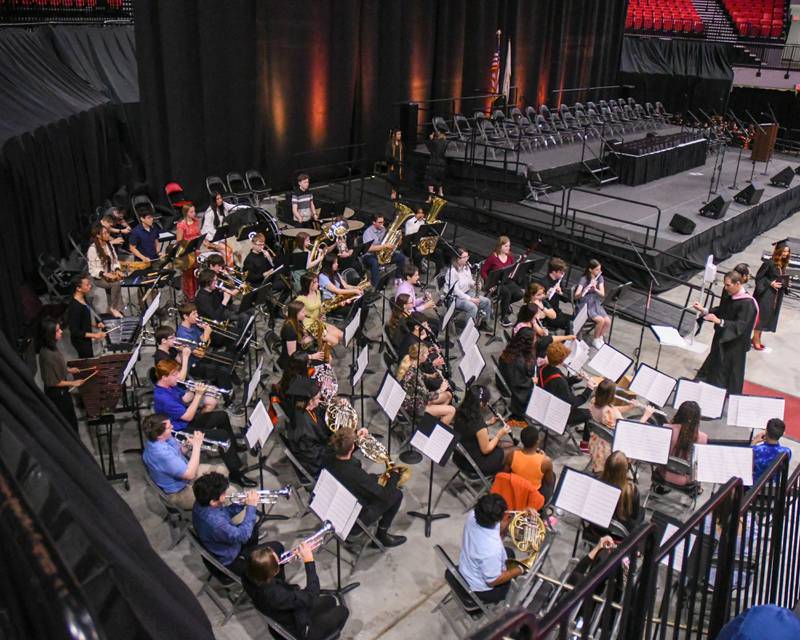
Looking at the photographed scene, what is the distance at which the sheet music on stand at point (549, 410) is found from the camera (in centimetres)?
594

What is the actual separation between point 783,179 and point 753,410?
14.1 metres

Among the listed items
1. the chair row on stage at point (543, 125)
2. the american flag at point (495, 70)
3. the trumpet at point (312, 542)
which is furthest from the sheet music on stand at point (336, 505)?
the american flag at point (495, 70)

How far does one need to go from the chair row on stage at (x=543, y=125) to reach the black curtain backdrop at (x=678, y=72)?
4366 millimetres

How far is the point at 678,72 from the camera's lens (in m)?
26.7

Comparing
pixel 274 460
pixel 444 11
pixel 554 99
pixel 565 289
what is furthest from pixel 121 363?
pixel 554 99

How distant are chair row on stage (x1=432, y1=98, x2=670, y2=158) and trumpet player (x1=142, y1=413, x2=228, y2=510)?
11723mm

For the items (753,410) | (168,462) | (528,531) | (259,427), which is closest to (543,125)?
(753,410)

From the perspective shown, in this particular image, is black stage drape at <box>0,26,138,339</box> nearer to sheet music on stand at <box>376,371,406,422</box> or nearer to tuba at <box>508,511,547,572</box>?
sheet music on stand at <box>376,371,406,422</box>

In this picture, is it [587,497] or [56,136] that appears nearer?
[587,497]

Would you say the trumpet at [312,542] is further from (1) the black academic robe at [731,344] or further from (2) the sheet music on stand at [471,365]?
(1) the black academic robe at [731,344]

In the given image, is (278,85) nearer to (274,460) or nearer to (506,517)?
(274,460)

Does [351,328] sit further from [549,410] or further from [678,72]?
[678,72]

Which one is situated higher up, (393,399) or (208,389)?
(393,399)

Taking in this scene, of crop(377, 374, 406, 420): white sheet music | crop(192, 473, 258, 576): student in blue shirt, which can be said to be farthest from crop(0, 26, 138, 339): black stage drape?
crop(377, 374, 406, 420): white sheet music
